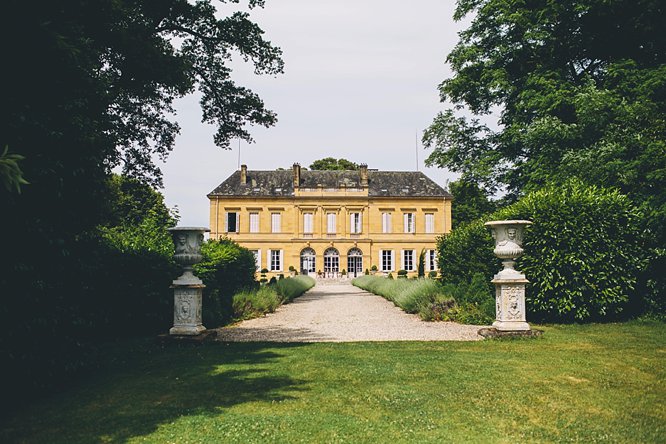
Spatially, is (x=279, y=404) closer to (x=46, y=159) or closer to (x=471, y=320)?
(x=46, y=159)

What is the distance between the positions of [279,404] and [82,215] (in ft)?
8.88

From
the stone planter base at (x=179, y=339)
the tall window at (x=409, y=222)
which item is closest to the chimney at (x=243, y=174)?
the tall window at (x=409, y=222)

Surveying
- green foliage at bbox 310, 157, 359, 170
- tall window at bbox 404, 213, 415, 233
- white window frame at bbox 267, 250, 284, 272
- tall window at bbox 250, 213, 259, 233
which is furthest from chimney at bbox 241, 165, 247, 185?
tall window at bbox 404, 213, 415, 233

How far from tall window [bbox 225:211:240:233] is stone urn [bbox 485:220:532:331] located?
32942mm

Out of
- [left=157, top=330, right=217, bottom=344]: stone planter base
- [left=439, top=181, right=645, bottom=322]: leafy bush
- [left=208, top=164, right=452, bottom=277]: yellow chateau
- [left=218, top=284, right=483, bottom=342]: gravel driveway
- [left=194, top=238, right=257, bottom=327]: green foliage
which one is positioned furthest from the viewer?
[left=208, top=164, right=452, bottom=277]: yellow chateau

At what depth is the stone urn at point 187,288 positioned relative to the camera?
7.05 meters

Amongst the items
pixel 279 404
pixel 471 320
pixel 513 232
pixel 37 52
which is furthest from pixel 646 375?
pixel 37 52

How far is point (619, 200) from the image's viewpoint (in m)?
9.02

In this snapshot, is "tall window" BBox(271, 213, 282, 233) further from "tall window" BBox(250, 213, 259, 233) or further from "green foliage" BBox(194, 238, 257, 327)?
"green foliage" BBox(194, 238, 257, 327)

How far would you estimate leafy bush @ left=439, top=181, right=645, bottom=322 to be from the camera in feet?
28.2

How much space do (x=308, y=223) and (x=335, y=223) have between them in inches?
85.1

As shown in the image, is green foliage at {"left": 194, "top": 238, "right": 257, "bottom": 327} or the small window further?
the small window

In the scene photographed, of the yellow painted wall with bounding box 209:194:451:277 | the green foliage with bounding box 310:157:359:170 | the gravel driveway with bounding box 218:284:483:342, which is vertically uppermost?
the green foliage with bounding box 310:157:359:170

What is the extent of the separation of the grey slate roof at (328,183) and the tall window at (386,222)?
63.5 inches
